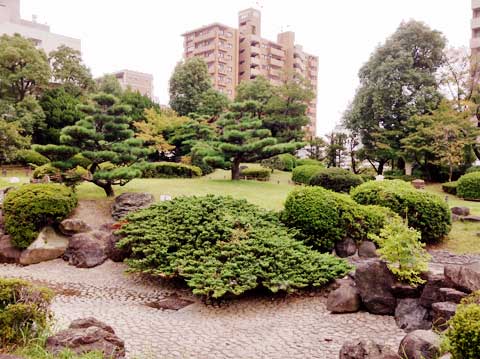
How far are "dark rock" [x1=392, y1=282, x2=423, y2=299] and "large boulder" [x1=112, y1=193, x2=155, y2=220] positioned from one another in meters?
6.08

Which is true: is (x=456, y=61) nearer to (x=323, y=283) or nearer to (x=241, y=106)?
(x=241, y=106)

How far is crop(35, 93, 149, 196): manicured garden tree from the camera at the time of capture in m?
10.5

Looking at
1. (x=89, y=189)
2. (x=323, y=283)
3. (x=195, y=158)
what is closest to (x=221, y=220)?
(x=323, y=283)

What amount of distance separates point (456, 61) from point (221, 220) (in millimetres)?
16663

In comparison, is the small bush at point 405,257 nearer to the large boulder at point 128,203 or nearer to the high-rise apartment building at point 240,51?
the large boulder at point 128,203

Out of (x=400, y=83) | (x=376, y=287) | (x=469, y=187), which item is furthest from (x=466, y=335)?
(x=400, y=83)

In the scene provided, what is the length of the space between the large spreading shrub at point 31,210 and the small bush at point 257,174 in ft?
32.9

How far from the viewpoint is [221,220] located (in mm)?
7469

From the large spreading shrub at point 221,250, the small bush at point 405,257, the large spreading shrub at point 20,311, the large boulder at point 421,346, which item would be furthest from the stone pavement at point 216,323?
the large spreading shrub at point 20,311

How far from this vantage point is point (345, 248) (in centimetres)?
750

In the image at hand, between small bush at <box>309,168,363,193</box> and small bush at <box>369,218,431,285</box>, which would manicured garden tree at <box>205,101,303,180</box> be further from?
small bush at <box>369,218,431,285</box>

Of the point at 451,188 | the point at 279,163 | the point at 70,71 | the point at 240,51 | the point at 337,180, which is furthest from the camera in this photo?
the point at 240,51

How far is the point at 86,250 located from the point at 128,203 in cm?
193

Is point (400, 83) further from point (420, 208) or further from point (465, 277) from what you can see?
point (465, 277)
